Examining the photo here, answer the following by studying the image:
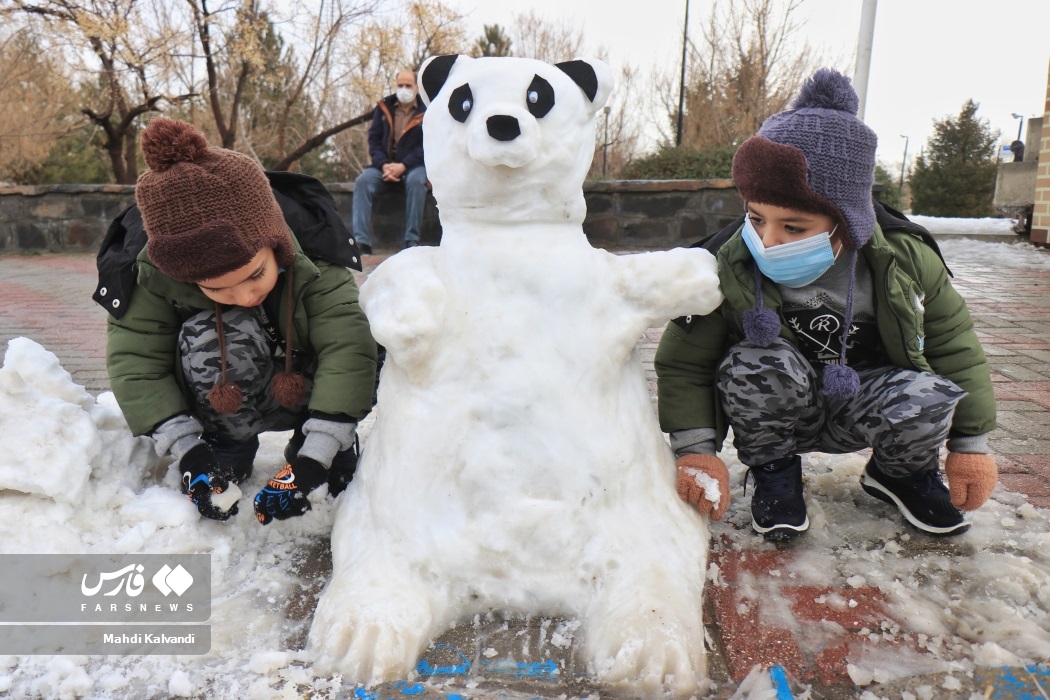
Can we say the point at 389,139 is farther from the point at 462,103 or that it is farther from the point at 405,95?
the point at 462,103

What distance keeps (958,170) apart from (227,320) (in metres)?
27.1

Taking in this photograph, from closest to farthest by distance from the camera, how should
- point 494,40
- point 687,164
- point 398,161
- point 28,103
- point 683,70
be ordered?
point 398,161
point 687,164
point 683,70
point 28,103
point 494,40

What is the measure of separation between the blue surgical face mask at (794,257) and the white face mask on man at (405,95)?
633 cm

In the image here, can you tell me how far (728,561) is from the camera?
1789mm

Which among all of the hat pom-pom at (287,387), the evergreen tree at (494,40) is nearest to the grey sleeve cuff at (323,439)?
the hat pom-pom at (287,387)

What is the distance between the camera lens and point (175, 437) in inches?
72.2

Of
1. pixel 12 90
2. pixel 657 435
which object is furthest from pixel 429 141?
pixel 12 90

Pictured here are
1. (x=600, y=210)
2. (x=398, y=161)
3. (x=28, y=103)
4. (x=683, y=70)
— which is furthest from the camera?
(x=28, y=103)

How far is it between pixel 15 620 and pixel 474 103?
1.40 m

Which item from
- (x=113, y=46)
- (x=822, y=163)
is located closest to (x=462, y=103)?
(x=822, y=163)

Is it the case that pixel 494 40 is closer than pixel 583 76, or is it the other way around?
pixel 583 76

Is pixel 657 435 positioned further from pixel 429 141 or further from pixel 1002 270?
pixel 1002 270

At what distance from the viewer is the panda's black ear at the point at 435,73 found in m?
1.66

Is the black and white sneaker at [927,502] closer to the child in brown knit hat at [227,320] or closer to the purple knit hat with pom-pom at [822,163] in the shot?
the purple knit hat with pom-pom at [822,163]
